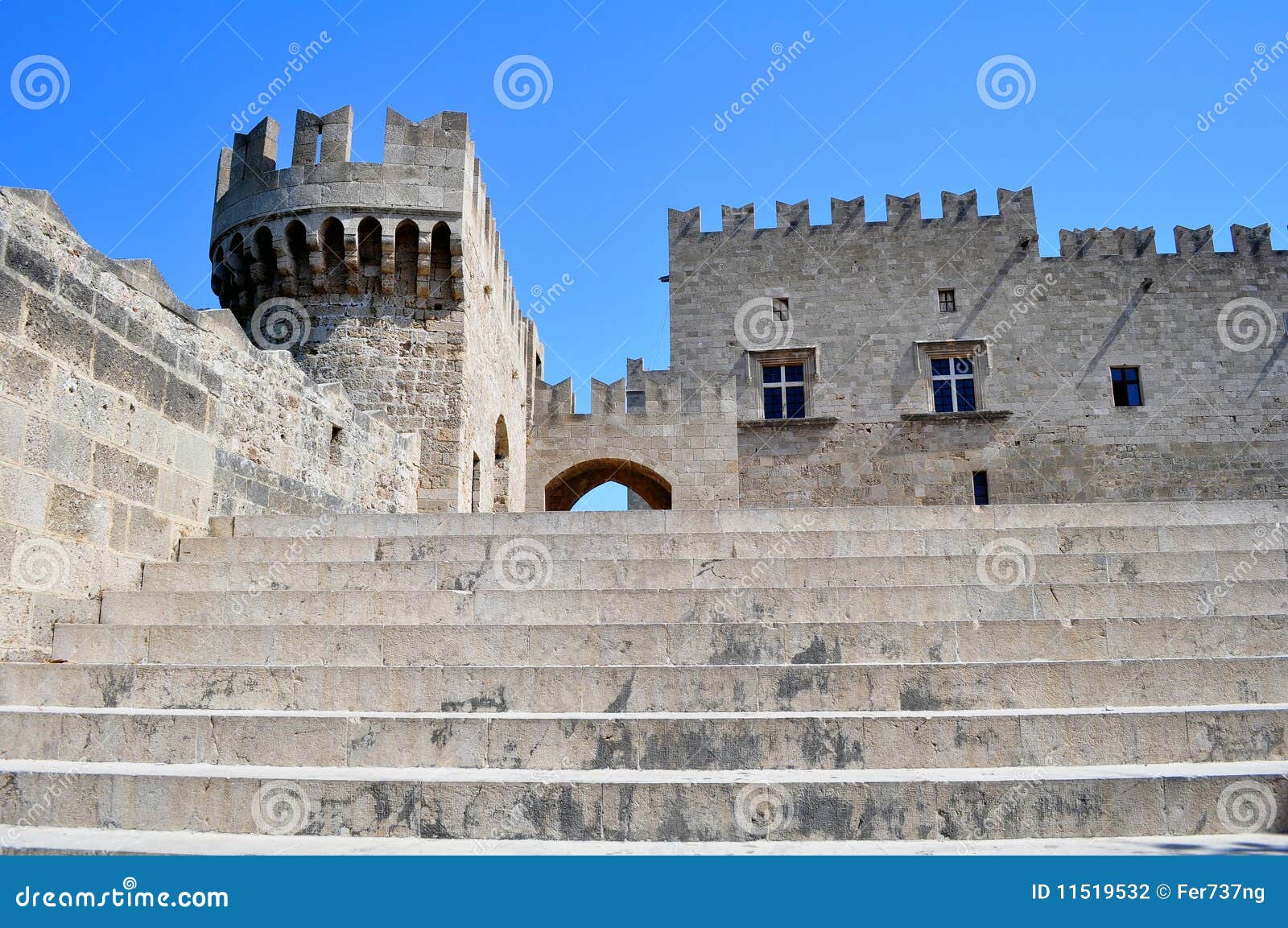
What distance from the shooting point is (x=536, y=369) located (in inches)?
850

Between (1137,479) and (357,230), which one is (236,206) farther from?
(1137,479)

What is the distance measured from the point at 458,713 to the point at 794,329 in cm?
1852

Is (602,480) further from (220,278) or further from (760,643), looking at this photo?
(760,643)

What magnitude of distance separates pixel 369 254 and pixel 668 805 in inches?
437

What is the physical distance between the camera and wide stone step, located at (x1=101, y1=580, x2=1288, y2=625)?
18.9ft

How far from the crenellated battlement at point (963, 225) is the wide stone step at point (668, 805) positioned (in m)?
19.9

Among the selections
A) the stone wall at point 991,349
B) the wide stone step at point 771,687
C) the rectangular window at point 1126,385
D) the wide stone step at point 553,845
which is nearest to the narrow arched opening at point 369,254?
the wide stone step at point 771,687

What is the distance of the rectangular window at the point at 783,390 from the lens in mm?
21969

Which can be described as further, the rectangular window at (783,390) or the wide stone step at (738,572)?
the rectangular window at (783,390)

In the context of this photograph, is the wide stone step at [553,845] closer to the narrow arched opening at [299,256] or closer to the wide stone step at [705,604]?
the wide stone step at [705,604]

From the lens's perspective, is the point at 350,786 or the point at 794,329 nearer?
the point at 350,786

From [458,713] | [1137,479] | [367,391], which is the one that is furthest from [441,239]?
[1137,479]

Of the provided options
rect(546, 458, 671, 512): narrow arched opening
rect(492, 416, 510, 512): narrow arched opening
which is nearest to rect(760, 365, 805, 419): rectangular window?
rect(546, 458, 671, 512): narrow arched opening

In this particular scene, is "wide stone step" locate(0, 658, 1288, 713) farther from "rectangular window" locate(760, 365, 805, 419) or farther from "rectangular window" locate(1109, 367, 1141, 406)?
"rectangular window" locate(1109, 367, 1141, 406)
